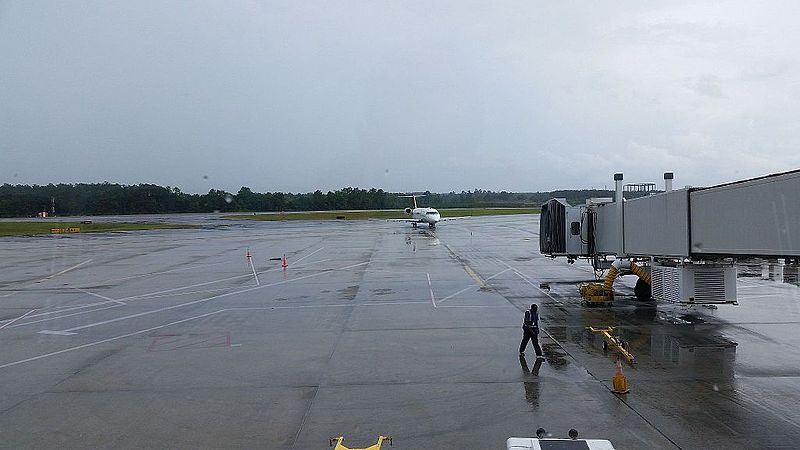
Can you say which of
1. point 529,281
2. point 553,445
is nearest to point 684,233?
point 553,445

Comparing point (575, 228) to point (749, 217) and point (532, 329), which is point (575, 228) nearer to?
point (532, 329)

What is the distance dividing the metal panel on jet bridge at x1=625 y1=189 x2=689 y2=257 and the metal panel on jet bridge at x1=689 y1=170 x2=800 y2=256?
0.50m

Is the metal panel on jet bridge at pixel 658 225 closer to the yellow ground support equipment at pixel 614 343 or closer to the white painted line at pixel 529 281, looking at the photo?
the yellow ground support equipment at pixel 614 343

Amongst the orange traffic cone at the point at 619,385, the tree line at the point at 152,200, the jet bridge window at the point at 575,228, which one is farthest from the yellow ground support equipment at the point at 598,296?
the tree line at the point at 152,200

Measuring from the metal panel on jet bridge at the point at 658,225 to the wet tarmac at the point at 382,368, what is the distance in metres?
2.41

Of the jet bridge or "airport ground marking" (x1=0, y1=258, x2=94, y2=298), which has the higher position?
the jet bridge

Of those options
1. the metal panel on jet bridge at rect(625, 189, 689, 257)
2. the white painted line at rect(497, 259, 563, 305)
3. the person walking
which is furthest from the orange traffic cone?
the white painted line at rect(497, 259, 563, 305)

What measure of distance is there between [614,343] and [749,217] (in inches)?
188

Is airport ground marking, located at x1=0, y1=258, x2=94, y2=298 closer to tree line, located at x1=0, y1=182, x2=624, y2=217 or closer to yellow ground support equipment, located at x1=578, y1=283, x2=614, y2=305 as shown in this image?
yellow ground support equipment, located at x1=578, y1=283, x2=614, y2=305

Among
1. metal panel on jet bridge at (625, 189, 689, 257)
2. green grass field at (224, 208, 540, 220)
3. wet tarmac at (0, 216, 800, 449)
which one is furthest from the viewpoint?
green grass field at (224, 208, 540, 220)

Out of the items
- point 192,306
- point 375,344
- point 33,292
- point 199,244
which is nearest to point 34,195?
point 199,244

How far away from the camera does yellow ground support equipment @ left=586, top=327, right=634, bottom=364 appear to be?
14756 millimetres

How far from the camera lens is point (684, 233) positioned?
16.1m

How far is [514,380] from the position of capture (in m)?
13.1
